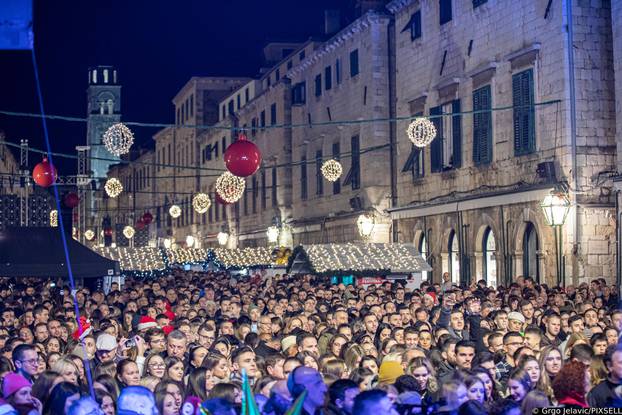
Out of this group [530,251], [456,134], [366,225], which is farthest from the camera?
[366,225]

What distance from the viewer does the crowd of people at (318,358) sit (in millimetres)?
8469

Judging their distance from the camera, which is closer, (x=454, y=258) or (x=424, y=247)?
(x=454, y=258)

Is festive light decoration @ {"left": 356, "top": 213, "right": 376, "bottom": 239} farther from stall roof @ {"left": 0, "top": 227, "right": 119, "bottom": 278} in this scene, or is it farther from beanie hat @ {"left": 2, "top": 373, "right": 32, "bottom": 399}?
beanie hat @ {"left": 2, "top": 373, "right": 32, "bottom": 399}

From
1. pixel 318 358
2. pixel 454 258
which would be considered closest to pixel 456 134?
pixel 454 258

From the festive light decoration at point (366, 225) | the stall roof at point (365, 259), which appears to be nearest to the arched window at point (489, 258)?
the stall roof at point (365, 259)

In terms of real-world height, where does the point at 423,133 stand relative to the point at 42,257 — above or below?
above

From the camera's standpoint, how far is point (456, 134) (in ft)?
115

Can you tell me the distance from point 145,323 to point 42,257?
37.5 feet

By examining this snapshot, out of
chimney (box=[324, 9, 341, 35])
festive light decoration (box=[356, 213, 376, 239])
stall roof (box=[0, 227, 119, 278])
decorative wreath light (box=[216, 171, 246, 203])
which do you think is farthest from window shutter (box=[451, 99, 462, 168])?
chimney (box=[324, 9, 341, 35])

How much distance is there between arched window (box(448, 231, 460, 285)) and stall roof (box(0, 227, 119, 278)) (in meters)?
12.2

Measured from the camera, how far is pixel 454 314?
16766mm

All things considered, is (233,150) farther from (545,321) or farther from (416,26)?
(416,26)

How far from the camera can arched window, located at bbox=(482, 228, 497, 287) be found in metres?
32.7

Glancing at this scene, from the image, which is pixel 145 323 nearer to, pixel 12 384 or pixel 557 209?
pixel 12 384
